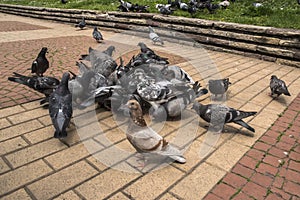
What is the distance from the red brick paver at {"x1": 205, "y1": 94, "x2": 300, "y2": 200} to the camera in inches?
107

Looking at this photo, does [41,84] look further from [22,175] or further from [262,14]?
[262,14]

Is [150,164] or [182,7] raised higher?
[182,7]

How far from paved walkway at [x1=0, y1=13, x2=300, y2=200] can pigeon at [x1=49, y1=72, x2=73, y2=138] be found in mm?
318

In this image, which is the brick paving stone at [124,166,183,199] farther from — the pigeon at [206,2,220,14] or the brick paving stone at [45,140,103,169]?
the pigeon at [206,2,220,14]

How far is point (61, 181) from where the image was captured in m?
2.81

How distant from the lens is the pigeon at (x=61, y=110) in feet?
10.6

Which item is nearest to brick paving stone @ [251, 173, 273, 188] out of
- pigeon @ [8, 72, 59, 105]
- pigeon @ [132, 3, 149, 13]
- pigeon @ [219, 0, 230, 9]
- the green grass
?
pigeon @ [8, 72, 59, 105]

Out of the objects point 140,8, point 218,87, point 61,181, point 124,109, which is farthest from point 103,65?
point 140,8

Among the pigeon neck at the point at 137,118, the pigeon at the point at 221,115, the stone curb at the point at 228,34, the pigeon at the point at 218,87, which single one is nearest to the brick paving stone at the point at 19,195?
the pigeon neck at the point at 137,118

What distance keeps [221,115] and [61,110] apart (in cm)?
224

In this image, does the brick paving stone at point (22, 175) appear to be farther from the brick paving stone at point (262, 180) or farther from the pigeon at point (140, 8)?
the pigeon at point (140, 8)

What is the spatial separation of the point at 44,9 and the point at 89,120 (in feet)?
48.8

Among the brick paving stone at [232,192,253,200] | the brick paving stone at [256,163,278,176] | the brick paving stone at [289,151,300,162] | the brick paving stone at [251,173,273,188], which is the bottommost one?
the brick paving stone at [232,192,253,200]

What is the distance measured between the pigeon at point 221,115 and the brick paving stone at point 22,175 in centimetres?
228
